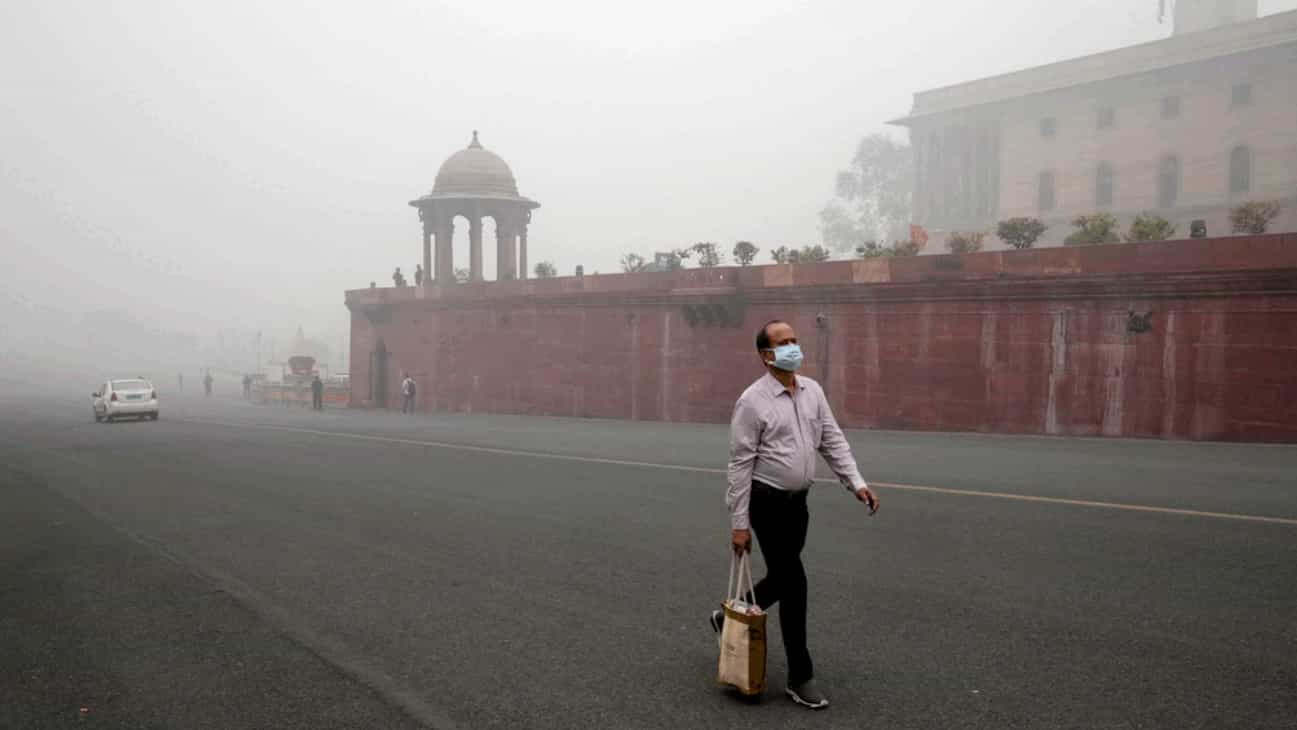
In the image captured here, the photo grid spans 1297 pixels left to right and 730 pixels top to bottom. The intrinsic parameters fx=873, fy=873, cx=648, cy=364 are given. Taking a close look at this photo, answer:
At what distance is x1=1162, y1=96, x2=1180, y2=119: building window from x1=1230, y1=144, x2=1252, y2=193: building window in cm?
334

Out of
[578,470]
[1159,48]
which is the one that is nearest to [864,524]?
[578,470]

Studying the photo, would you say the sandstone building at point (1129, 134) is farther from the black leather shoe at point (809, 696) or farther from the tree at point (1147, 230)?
the black leather shoe at point (809, 696)

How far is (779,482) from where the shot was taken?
4.14 m

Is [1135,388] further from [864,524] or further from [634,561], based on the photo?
[634,561]

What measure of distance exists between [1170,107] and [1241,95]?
2.99m

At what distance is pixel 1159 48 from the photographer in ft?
143

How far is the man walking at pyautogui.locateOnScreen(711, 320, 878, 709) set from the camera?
4117 millimetres

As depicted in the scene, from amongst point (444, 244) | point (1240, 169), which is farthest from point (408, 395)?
point (1240, 169)

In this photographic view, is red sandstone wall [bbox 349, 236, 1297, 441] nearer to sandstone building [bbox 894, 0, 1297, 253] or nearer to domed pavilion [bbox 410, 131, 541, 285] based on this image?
domed pavilion [bbox 410, 131, 541, 285]

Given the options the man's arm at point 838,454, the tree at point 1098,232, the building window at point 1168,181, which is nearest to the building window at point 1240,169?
the building window at point 1168,181

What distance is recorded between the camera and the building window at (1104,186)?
45062 mm

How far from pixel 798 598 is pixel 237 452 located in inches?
578

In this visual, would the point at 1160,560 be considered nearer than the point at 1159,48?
Yes

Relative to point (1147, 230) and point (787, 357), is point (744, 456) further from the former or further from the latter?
point (1147, 230)
